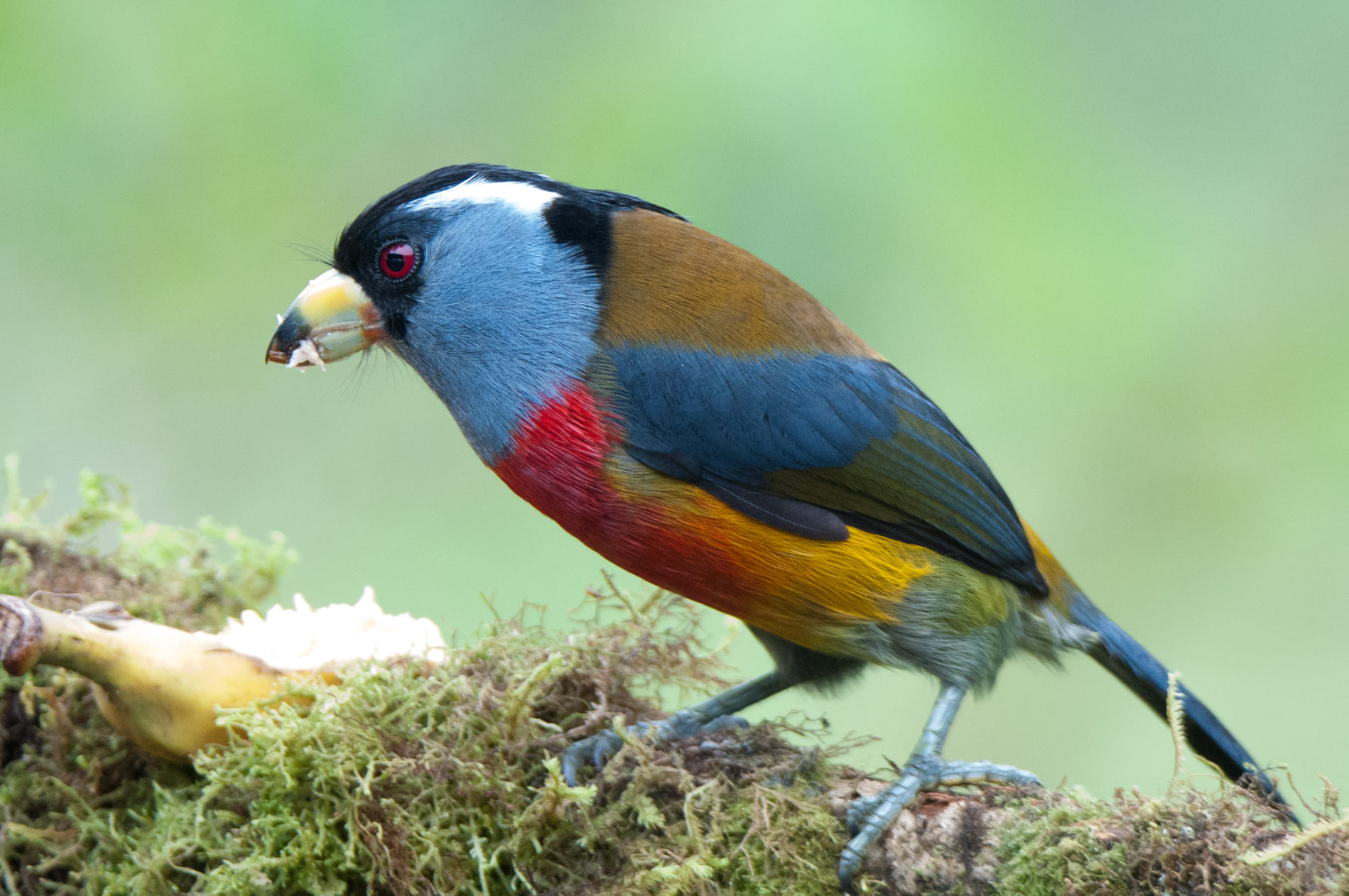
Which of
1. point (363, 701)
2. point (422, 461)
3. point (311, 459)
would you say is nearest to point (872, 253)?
point (422, 461)

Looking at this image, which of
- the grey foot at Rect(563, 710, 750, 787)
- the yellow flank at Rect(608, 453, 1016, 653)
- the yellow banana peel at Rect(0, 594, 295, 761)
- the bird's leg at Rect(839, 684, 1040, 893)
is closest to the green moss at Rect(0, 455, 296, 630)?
the yellow banana peel at Rect(0, 594, 295, 761)

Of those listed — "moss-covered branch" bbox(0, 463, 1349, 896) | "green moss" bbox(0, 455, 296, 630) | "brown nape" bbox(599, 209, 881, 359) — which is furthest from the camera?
"green moss" bbox(0, 455, 296, 630)

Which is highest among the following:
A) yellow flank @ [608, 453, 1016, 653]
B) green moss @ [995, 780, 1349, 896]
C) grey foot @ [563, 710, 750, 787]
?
yellow flank @ [608, 453, 1016, 653]

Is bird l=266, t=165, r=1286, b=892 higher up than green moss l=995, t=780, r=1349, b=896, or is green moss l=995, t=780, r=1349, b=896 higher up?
bird l=266, t=165, r=1286, b=892

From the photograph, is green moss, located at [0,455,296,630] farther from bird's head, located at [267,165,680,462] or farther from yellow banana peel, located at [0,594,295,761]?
bird's head, located at [267,165,680,462]

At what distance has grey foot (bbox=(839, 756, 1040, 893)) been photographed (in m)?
1.82

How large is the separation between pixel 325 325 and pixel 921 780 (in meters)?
1.49

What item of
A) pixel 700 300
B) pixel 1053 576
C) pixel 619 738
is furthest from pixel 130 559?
pixel 1053 576

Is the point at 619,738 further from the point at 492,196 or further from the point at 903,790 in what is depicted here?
the point at 492,196

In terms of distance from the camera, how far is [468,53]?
162 inches

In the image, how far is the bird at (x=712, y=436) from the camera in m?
2.16

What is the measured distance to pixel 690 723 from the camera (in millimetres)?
2332

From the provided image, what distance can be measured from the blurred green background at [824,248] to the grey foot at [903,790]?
1667mm

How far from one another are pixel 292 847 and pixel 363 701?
273 mm
